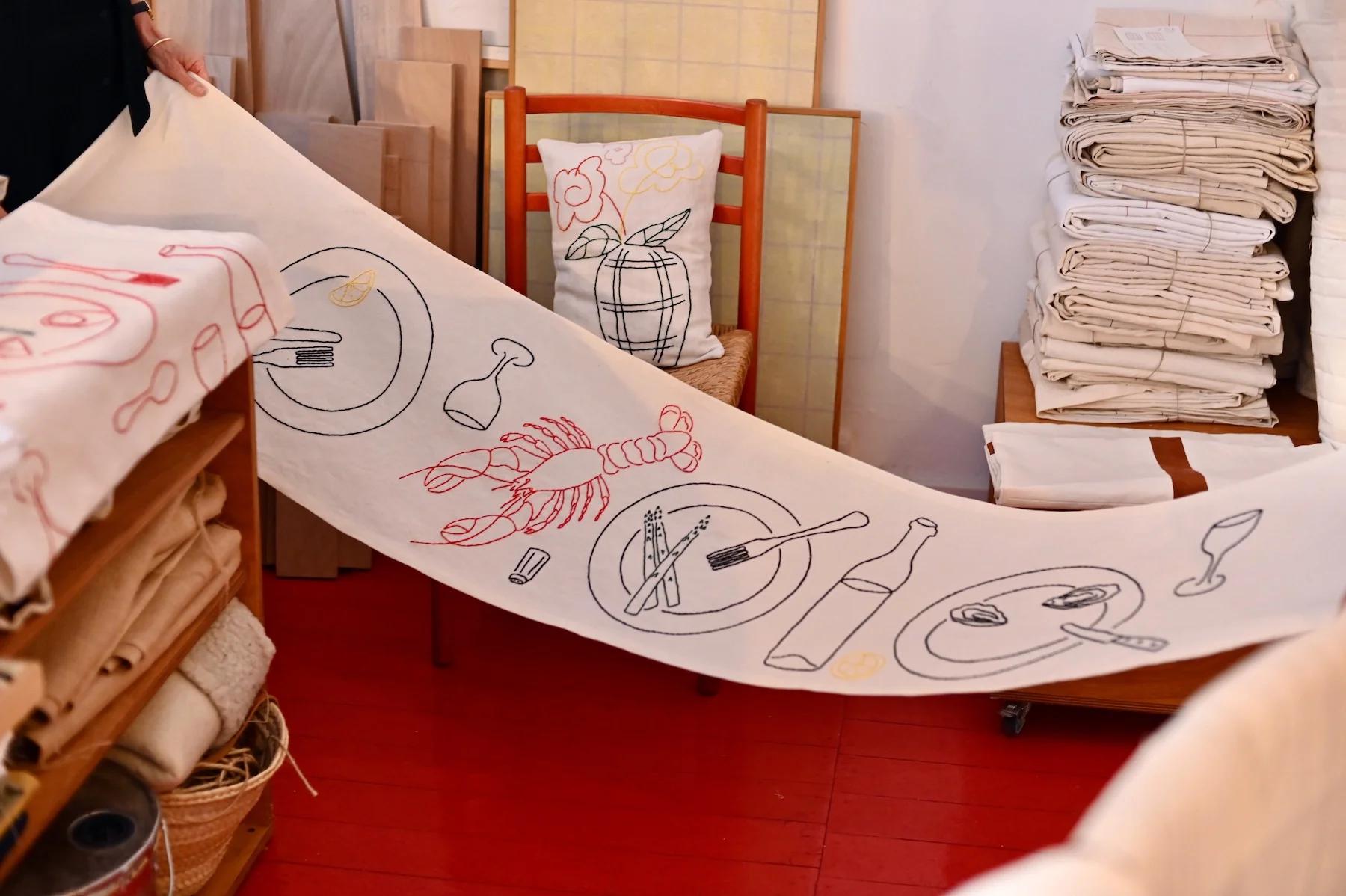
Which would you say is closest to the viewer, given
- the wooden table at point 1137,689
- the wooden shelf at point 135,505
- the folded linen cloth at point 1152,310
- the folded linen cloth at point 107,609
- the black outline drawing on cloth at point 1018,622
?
the wooden shelf at point 135,505

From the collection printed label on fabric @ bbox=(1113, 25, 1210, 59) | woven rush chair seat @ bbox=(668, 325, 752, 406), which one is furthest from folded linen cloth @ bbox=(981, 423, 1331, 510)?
printed label on fabric @ bbox=(1113, 25, 1210, 59)

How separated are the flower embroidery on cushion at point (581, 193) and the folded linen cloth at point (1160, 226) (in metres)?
0.94

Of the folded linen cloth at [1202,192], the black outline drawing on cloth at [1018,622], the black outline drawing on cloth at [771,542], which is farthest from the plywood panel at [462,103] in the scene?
the black outline drawing on cloth at [1018,622]

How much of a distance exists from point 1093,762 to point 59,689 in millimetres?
1727

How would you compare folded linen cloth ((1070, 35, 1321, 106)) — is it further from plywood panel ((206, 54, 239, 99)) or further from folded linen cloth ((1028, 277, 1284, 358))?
plywood panel ((206, 54, 239, 99))

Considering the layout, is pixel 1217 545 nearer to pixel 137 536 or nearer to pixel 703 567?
pixel 703 567

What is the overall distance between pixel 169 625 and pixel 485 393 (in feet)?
2.76

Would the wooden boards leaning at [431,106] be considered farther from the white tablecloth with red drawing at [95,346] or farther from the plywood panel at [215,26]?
the white tablecloth with red drawing at [95,346]

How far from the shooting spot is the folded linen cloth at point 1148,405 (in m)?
2.74

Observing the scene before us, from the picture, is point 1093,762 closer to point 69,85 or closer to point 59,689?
point 59,689

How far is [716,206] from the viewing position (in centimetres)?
280

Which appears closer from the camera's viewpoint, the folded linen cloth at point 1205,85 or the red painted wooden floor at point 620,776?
the red painted wooden floor at point 620,776

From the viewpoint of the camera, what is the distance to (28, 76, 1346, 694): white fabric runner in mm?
1940

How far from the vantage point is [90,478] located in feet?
4.23
